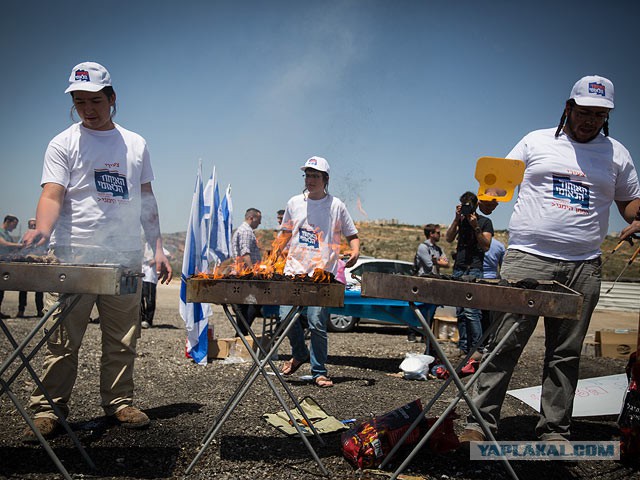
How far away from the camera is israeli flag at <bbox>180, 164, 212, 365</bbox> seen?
6141 mm

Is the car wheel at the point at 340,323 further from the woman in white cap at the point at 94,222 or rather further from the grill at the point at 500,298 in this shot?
the grill at the point at 500,298

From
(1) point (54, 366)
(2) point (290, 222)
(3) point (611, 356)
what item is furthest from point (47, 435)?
(3) point (611, 356)

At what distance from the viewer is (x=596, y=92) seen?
3340mm

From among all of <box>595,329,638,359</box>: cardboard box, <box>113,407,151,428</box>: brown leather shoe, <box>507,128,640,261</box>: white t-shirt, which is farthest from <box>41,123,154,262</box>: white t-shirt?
<box>595,329,638,359</box>: cardboard box

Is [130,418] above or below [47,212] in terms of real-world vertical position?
below

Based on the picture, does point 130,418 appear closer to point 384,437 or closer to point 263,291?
point 263,291

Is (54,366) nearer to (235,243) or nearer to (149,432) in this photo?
(149,432)

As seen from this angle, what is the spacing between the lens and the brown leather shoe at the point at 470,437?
131 inches

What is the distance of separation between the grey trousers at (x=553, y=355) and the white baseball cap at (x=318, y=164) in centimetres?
233

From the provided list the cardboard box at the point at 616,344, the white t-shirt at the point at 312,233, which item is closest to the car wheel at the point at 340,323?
the cardboard box at the point at 616,344

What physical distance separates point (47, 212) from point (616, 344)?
24.7ft

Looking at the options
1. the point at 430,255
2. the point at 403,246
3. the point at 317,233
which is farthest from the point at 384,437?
the point at 403,246

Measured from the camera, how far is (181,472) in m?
2.86

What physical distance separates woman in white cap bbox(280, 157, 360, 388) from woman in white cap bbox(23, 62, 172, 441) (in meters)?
1.78
